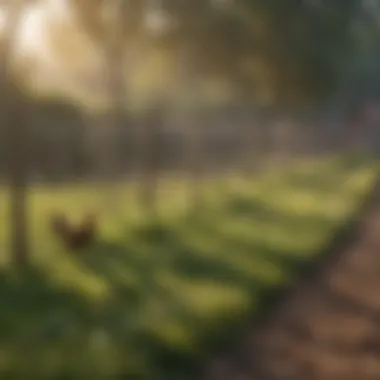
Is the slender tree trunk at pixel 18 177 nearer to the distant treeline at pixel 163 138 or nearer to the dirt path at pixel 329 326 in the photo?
the distant treeline at pixel 163 138

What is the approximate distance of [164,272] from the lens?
1220mm

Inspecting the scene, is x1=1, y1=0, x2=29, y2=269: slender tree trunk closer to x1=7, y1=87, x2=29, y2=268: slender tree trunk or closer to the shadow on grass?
x1=7, y1=87, x2=29, y2=268: slender tree trunk

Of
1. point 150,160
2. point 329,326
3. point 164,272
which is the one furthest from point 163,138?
point 329,326

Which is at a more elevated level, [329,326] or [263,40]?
[263,40]

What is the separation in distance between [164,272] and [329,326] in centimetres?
29

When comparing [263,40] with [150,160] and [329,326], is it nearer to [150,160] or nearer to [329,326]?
[150,160]

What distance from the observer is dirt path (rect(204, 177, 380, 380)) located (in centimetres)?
120

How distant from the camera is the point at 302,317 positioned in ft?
4.06

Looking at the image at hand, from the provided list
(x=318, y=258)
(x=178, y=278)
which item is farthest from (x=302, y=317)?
(x=178, y=278)

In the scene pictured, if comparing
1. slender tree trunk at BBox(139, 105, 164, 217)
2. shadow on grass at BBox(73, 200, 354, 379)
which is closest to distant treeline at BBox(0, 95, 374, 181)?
slender tree trunk at BBox(139, 105, 164, 217)

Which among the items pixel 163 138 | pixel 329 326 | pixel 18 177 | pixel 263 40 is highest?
pixel 263 40

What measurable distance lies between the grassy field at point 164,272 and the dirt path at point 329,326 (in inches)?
1.2

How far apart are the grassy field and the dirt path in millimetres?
32

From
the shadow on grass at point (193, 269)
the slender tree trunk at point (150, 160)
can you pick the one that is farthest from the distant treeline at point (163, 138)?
the shadow on grass at point (193, 269)
